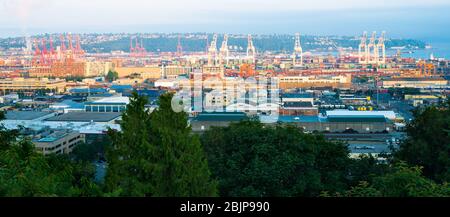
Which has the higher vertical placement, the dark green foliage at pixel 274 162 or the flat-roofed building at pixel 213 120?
the dark green foliage at pixel 274 162

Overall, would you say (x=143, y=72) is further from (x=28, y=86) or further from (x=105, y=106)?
(x=105, y=106)

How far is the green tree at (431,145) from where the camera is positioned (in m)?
2.78

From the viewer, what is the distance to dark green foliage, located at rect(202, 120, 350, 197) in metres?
2.54

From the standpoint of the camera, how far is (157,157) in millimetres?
1847

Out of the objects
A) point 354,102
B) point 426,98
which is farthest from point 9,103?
point 426,98

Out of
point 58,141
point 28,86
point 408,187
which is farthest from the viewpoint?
point 28,86

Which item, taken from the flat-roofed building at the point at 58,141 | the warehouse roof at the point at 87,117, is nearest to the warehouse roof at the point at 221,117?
the flat-roofed building at the point at 58,141

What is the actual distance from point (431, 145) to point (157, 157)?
6.10ft

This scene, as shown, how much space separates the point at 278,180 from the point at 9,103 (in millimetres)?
10023

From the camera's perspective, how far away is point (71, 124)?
310 inches

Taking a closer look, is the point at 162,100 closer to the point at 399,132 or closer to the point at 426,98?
the point at 399,132

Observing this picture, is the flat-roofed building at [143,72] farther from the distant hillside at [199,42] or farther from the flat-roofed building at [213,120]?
the flat-roofed building at [213,120]

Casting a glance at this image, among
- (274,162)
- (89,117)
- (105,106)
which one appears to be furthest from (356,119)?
(274,162)

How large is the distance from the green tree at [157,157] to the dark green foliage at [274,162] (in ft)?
2.04
